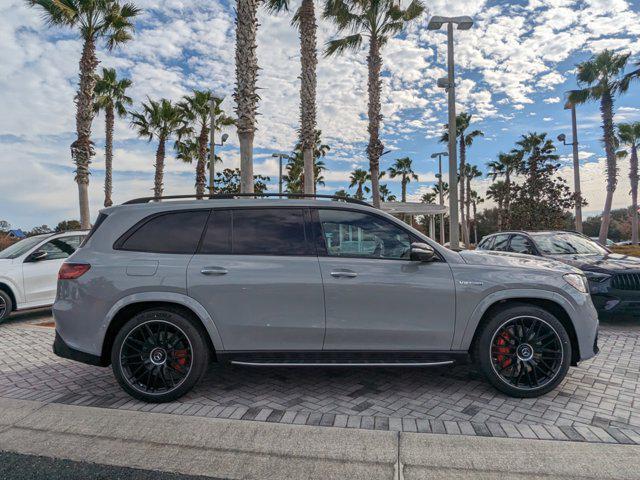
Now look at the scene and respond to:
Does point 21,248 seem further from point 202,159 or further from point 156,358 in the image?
point 202,159

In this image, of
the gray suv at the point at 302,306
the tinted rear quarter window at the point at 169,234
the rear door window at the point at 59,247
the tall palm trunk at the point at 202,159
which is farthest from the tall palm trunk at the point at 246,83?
the tall palm trunk at the point at 202,159

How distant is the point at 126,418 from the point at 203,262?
1.40 metres

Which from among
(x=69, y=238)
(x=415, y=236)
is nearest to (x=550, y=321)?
(x=415, y=236)

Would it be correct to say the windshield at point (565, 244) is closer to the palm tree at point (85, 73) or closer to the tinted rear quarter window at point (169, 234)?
the tinted rear quarter window at point (169, 234)

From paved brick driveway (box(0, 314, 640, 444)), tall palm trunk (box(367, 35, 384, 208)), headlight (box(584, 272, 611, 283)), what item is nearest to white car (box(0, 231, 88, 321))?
paved brick driveway (box(0, 314, 640, 444))

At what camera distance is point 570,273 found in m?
3.79

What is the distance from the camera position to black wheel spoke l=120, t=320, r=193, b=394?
3.58 metres

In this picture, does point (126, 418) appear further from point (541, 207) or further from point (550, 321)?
point (541, 207)

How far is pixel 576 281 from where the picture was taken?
12.4ft

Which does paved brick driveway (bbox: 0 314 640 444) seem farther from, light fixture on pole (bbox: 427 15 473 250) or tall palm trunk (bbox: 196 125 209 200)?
tall palm trunk (bbox: 196 125 209 200)

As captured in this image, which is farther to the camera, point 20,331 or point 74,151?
point 74,151

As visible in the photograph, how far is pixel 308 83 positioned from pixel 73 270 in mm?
10836

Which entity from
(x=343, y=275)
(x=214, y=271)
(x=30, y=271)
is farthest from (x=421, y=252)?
(x=30, y=271)

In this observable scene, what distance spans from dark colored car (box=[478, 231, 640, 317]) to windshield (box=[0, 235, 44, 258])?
9248mm
